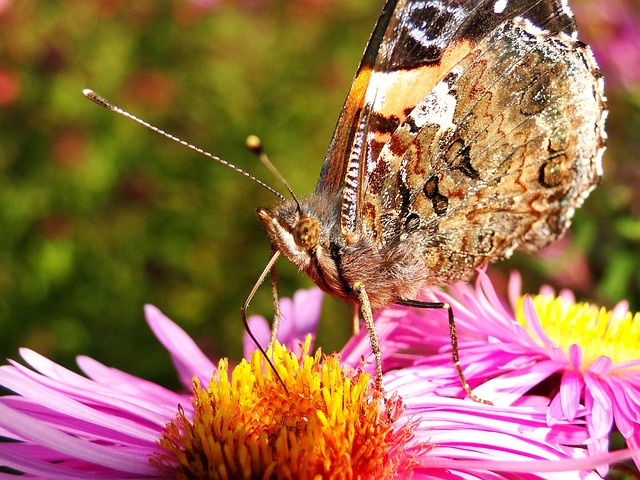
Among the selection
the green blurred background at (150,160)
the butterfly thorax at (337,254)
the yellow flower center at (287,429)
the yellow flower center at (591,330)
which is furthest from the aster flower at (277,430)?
the green blurred background at (150,160)

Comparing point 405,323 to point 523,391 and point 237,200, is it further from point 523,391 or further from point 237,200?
point 237,200

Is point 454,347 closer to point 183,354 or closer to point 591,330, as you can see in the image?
point 591,330

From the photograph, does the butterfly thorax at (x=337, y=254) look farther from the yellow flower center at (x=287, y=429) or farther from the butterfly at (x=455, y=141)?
the yellow flower center at (x=287, y=429)

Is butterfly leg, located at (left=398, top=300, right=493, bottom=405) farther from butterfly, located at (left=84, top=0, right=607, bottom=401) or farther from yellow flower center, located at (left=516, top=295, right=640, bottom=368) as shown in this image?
yellow flower center, located at (left=516, top=295, right=640, bottom=368)

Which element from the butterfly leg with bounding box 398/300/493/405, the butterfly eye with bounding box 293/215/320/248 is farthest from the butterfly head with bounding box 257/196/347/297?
the butterfly leg with bounding box 398/300/493/405

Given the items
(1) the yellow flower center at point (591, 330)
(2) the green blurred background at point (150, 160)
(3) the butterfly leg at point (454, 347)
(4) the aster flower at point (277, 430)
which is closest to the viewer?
(4) the aster flower at point (277, 430)

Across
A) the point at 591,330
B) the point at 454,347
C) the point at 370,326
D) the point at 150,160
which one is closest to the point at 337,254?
the point at 370,326
